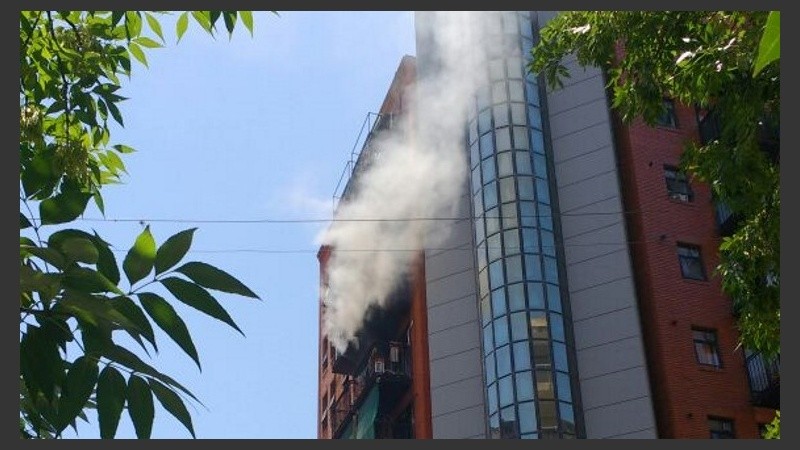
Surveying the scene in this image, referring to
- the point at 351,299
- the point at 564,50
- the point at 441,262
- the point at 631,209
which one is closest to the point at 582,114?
the point at 631,209

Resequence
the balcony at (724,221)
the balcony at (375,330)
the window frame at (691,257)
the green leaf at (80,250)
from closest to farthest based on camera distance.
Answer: the green leaf at (80,250)
the balcony at (724,221)
the window frame at (691,257)
the balcony at (375,330)

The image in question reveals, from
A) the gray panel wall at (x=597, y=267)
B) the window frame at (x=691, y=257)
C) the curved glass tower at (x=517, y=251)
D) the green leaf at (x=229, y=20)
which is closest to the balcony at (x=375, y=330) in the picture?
the curved glass tower at (x=517, y=251)

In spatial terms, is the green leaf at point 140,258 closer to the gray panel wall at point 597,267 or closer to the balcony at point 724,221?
the gray panel wall at point 597,267

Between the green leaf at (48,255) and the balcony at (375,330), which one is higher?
the balcony at (375,330)

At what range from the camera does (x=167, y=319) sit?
2.16 m

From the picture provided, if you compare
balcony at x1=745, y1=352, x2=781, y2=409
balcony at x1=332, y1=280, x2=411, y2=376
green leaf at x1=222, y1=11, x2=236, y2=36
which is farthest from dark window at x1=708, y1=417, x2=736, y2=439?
green leaf at x1=222, y1=11, x2=236, y2=36

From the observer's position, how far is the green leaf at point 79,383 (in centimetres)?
217

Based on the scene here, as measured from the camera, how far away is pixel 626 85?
9.96 metres

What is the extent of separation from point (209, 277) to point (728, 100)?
7.56 meters

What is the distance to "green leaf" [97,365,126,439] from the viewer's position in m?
2.13

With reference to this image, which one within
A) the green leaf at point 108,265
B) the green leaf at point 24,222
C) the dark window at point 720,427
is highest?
the dark window at point 720,427

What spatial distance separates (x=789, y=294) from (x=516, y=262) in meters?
26.6

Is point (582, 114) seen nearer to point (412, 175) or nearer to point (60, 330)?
point (412, 175)

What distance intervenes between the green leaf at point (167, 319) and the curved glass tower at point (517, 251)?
25133 millimetres
